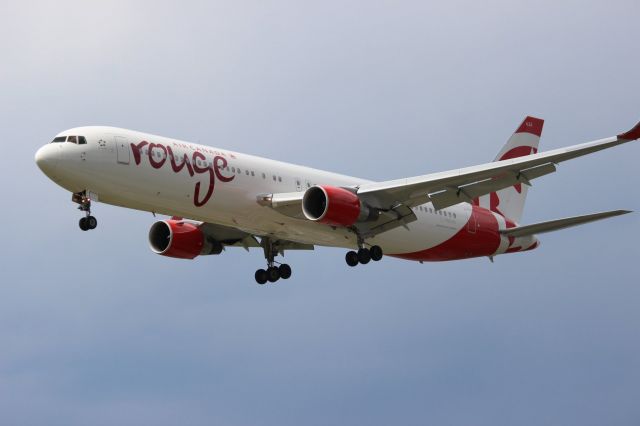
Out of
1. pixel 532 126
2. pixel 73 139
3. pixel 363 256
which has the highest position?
pixel 532 126

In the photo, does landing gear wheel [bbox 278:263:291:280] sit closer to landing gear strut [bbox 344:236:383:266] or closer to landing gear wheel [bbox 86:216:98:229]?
landing gear strut [bbox 344:236:383:266]

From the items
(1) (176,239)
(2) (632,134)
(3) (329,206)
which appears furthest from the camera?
(1) (176,239)

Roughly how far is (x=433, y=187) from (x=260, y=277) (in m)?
9.99

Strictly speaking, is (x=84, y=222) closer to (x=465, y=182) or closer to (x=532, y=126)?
(x=465, y=182)

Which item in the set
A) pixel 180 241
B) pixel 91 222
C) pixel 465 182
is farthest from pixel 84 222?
pixel 465 182

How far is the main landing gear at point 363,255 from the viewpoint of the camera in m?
48.6

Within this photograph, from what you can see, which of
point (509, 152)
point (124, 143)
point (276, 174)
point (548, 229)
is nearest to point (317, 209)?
point (276, 174)

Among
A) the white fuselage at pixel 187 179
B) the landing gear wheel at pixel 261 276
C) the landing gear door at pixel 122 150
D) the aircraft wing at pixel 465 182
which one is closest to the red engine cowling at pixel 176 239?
the landing gear wheel at pixel 261 276

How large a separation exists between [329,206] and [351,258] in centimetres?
459

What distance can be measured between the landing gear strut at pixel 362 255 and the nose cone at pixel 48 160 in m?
12.8

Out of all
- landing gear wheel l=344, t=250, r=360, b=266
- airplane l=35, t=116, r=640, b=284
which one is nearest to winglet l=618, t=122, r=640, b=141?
airplane l=35, t=116, r=640, b=284

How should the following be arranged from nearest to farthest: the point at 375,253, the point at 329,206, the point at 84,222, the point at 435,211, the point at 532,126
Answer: the point at 84,222 < the point at 329,206 < the point at 375,253 < the point at 435,211 < the point at 532,126

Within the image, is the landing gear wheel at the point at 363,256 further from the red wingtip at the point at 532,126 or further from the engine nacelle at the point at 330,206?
the red wingtip at the point at 532,126

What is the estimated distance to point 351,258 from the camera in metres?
49.2
